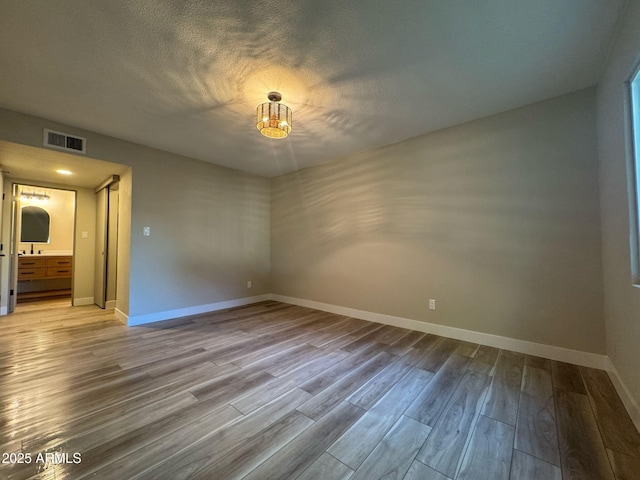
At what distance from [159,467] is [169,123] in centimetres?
307

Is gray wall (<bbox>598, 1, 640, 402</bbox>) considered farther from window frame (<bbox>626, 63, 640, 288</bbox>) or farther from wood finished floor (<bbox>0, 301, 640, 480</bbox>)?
wood finished floor (<bbox>0, 301, 640, 480</bbox>)

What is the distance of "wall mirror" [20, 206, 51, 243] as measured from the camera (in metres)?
5.36

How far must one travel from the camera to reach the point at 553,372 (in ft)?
6.61

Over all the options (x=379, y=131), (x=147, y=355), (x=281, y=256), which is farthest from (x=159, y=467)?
(x=281, y=256)

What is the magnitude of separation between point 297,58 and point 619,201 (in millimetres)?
2496

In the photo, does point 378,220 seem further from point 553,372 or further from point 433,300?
point 553,372

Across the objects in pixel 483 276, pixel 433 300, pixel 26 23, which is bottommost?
pixel 433 300

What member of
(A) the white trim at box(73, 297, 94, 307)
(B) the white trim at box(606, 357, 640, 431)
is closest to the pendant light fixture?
(B) the white trim at box(606, 357, 640, 431)

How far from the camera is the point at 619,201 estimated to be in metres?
1.68

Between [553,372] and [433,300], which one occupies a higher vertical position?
[433,300]

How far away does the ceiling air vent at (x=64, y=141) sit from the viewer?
2703 mm

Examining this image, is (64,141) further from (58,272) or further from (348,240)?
(58,272)

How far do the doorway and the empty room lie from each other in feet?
5.03

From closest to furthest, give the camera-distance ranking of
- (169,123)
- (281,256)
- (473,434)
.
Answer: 1. (473,434)
2. (169,123)
3. (281,256)
